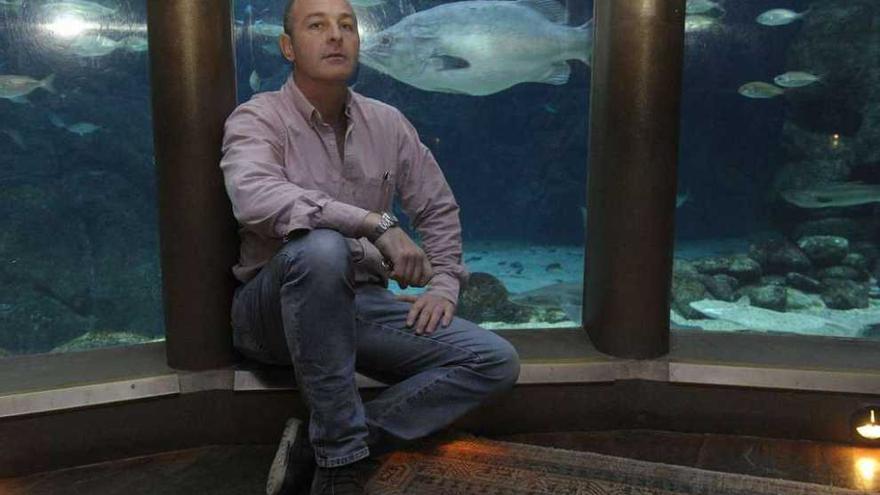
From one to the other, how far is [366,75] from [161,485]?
36.9ft

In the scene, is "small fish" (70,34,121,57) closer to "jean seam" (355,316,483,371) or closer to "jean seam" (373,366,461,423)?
"jean seam" (355,316,483,371)

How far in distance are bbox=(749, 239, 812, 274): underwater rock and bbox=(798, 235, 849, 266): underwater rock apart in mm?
120

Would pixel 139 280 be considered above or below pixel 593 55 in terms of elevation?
below

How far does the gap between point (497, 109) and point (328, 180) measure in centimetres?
1755

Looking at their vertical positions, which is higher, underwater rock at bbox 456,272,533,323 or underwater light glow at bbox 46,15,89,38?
underwater light glow at bbox 46,15,89,38

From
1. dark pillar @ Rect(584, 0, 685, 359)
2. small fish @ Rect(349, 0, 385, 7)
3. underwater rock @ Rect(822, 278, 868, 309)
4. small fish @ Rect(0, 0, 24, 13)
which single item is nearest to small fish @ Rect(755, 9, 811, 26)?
underwater rock @ Rect(822, 278, 868, 309)

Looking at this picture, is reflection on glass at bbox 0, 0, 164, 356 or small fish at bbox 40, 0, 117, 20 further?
reflection on glass at bbox 0, 0, 164, 356

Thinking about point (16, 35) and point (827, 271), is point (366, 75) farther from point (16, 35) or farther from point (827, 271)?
point (827, 271)

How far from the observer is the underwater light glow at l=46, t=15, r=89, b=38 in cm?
870

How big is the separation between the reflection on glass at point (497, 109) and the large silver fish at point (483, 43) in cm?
1

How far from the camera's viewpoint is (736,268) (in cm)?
870

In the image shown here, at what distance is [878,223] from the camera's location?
30.9 feet

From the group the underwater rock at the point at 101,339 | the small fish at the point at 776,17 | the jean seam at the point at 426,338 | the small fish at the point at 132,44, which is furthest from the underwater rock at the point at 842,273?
the small fish at the point at 132,44

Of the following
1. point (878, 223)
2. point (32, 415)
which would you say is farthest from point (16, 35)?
point (878, 223)
